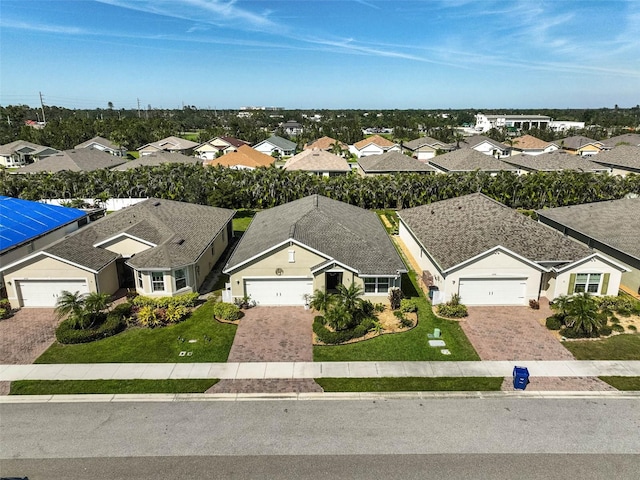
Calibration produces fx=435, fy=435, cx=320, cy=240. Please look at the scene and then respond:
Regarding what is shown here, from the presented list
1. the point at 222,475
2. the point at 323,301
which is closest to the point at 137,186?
the point at 323,301

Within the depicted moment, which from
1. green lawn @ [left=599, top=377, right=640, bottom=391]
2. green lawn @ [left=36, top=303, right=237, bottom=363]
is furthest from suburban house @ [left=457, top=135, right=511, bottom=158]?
green lawn @ [left=36, top=303, right=237, bottom=363]

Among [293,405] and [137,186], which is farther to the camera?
[137,186]

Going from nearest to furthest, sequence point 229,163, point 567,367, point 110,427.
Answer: point 110,427, point 567,367, point 229,163

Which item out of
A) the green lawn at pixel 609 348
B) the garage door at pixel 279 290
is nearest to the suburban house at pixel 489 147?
the green lawn at pixel 609 348

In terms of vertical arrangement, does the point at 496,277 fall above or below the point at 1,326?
above

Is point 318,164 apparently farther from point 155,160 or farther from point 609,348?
point 609,348

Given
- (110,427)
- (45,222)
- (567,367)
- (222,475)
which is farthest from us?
(45,222)

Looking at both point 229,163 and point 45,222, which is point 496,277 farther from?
point 229,163
